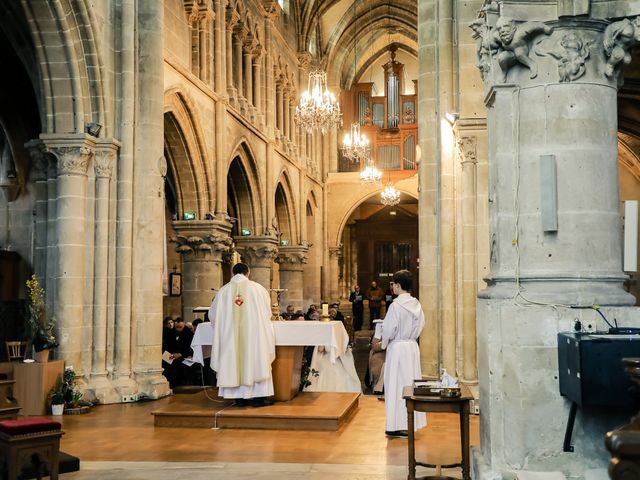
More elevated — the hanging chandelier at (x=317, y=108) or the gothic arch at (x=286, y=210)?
the hanging chandelier at (x=317, y=108)

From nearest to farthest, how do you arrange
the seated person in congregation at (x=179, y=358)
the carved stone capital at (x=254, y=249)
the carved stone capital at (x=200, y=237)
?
the seated person in congregation at (x=179, y=358), the carved stone capital at (x=200, y=237), the carved stone capital at (x=254, y=249)

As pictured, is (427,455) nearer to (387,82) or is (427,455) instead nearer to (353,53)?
(387,82)

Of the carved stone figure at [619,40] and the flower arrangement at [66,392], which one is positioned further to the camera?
the flower arrangement at [66,392]

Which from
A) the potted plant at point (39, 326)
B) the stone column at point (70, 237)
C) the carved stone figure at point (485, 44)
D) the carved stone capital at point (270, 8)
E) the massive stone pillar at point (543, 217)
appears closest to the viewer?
the massive stone pillar at point (543, 217)

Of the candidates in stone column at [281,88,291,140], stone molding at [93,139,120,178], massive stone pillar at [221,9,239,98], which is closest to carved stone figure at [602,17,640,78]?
stone molding at [93,139,120,178]

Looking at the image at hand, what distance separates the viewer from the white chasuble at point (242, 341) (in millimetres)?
9531

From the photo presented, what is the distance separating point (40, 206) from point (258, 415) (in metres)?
5.95

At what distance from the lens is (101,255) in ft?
39.1

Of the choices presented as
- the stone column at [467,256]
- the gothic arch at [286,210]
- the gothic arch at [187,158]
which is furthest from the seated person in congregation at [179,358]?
the gothic arch at [286,210]

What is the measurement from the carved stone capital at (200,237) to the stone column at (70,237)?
6.19 metres

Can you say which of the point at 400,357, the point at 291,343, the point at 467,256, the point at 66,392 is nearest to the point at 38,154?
the point at 66,392

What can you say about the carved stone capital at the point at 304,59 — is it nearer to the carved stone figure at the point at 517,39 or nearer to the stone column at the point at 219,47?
the stone column at the point at 219,47

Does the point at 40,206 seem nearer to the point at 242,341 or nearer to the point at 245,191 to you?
the point at 242,341

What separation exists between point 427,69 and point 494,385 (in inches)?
292
